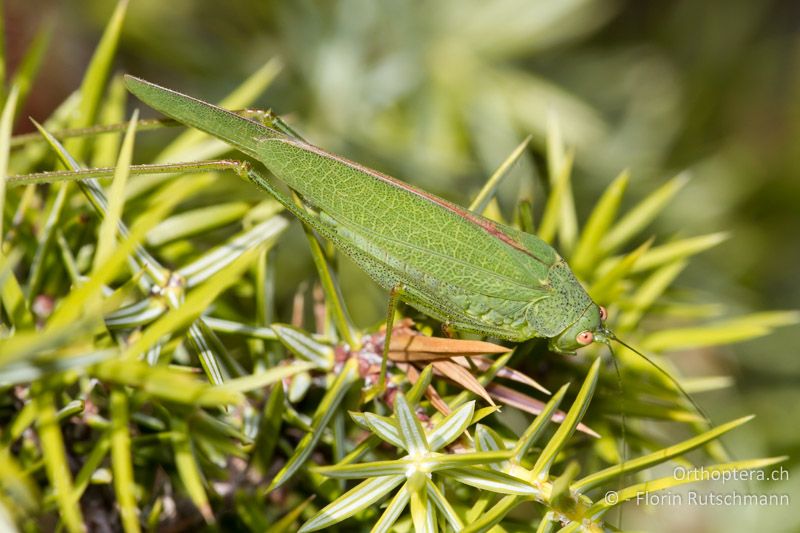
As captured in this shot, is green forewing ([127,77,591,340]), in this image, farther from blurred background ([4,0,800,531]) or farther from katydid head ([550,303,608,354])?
blurred background ([4,0,800,531])

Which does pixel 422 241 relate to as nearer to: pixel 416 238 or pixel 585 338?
pixel 416 238

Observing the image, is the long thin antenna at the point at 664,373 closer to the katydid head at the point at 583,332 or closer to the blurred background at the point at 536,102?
the katydid head at the point at 583,332

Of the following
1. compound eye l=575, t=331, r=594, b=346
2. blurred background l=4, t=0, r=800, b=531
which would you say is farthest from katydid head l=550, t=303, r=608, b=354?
blurred background l=4, t=0, r=800, b=531

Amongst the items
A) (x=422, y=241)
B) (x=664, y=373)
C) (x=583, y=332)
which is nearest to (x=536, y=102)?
(x=422, y=241)

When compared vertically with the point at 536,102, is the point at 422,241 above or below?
below

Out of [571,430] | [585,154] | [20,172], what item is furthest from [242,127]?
[585,154]

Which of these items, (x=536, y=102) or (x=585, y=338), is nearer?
→ (x=585, y=338)
